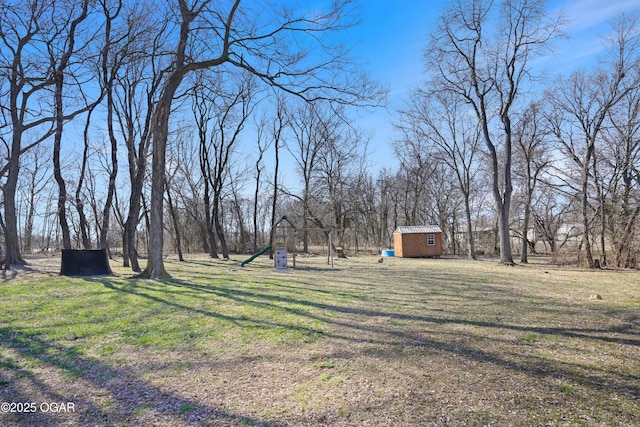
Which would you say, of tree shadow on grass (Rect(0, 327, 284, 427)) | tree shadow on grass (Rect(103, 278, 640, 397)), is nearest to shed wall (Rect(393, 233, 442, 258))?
tree shadow on grass (Rect(103, 278, 640, 397))

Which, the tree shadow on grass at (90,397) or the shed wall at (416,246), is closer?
the tree shadow on grass at (90,397)

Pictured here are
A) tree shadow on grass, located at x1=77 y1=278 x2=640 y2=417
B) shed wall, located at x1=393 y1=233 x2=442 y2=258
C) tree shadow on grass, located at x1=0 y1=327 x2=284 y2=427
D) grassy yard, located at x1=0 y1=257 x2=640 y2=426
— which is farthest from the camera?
shed wall, located at x1=393 y1=233 x2=442 y2=258

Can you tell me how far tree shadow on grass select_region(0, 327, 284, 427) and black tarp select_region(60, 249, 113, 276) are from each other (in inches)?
315

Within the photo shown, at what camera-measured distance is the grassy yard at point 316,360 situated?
296 centimetres

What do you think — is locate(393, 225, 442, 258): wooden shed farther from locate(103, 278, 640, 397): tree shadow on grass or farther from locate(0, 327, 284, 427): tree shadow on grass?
locate(0, 327, 284, 427): tree shadow on grass

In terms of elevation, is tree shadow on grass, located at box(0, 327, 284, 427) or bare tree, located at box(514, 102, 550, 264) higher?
bare tree, located at box(514, 102, 550, 264)

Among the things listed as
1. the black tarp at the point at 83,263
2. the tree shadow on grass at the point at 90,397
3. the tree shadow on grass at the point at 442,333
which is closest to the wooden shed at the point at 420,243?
the tree shadow on grass at the point at 442,333

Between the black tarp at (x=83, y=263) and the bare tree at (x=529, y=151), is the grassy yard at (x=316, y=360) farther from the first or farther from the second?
the bare tree at (x=529, y=151)

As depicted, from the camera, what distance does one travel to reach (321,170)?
102ft

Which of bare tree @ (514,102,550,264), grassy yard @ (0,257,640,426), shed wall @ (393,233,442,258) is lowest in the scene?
grassy yard @ (0,257,640,426)

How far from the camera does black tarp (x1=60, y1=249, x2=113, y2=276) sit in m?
11.4

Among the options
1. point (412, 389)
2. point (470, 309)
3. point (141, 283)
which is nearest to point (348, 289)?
point (470, 309)

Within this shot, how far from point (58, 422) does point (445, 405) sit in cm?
302

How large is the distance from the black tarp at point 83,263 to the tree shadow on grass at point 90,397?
7.99 m
